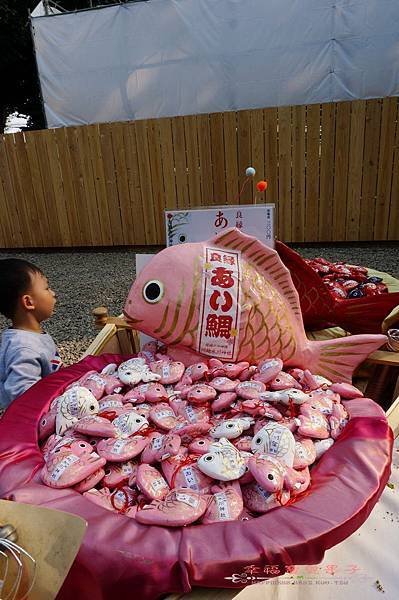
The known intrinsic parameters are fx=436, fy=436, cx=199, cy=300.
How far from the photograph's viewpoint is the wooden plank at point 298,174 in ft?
16.2

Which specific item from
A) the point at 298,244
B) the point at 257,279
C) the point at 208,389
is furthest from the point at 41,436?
the point at 298,244

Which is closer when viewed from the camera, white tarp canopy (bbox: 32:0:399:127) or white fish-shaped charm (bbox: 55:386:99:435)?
white fish-shaped charm (bbox: 55:386:99:435)

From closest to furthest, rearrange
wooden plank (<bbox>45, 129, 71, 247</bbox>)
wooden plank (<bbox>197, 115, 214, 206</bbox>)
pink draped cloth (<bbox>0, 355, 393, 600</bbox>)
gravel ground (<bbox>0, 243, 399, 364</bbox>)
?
pink draped cloth (<bbox>0, 355, 393, 600</bbox>) → gravel ground (<bbox>0, 243, 399, 364</bbox>) → wooden plank (<bbox>197, 115, 214, 206</bbox>) → wooden plank (<bbox>45, 129, 71, 247</bbox>)

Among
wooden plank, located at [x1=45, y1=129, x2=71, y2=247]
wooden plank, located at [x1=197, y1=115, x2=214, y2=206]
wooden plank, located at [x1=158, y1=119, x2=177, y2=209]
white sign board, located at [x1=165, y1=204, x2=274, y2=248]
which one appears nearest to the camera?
white sign board, located at [x1=165, y1=204, x2=274, y2=248]

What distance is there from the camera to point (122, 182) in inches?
224

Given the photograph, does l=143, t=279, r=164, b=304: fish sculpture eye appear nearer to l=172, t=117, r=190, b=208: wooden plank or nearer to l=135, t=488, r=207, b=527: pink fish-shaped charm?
l=135, t=488, r=207, b=527: pink fish-shaped charm

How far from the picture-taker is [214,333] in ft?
4.71

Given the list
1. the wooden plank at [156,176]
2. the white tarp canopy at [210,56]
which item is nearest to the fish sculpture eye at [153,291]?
the wooden plank at [156,176]

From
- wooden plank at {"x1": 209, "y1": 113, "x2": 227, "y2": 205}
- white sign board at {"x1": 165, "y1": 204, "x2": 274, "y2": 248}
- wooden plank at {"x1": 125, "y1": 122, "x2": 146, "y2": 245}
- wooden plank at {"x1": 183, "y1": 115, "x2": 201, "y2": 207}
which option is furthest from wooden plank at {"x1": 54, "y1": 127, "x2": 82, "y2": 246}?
Answer: white sign board at {"x1": 165, "y1": 204, "x2": 274, "y2": 248}

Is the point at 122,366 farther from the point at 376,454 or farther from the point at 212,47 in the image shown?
the point at 212,47

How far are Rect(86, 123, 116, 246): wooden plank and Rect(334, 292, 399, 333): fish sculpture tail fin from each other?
178 inches

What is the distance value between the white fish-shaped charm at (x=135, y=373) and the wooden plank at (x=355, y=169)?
4.27m

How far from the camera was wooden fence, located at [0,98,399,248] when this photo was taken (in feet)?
16.2

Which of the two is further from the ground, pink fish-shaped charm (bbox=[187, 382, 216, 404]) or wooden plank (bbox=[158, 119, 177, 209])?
wooden plank (bbox=[158, 119, 177, 209])
